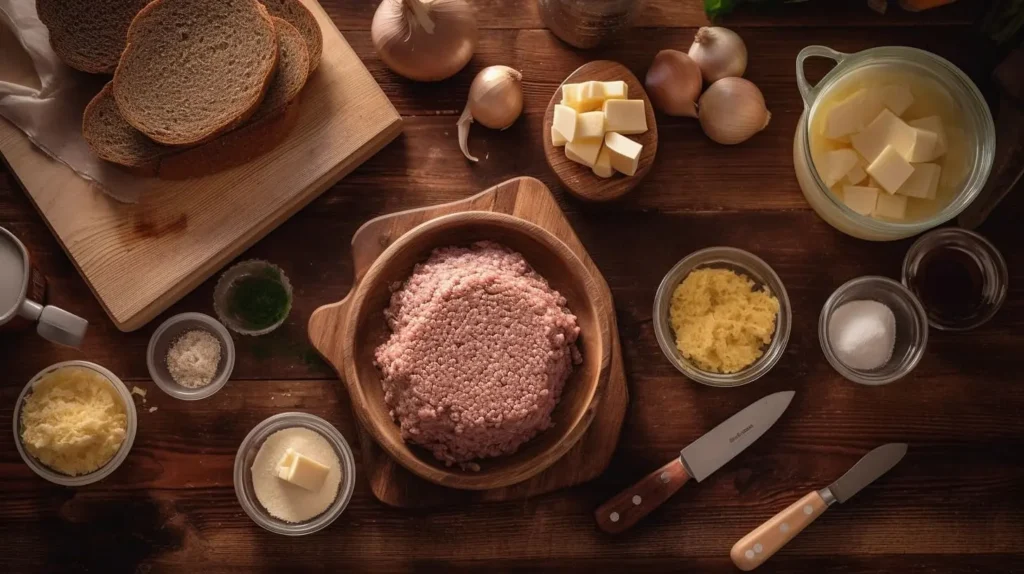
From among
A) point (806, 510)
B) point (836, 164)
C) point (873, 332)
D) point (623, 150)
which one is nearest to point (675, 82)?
point (623, 150)

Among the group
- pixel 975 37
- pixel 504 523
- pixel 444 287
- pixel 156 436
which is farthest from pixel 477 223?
pixel 975 37

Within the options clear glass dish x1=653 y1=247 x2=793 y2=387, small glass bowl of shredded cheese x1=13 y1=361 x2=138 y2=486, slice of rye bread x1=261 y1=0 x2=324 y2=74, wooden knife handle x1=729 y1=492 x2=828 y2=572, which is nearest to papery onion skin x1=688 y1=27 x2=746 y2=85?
clear glass dish x1=653 y1=247 x2=793 y2=387

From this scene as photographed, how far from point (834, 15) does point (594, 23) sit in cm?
59

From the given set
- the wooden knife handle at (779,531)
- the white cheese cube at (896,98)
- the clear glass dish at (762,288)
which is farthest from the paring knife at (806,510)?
the white cheese cube at (896,98)

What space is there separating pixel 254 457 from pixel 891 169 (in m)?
1.42

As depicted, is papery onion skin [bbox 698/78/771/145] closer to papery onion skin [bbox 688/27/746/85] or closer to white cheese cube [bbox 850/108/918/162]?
papery onion skin [bbox 688/27/746/85]

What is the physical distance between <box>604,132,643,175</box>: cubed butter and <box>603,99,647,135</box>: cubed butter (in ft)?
0.05

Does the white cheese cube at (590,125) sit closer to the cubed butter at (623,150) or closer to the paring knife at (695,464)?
the cubed butter at (623,150)

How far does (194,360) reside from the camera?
1.68 metres

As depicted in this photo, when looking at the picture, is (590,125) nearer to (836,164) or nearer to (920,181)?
(836,164)

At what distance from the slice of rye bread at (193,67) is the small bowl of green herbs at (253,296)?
0.94ft

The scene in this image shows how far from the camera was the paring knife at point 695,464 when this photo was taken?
5.50ft

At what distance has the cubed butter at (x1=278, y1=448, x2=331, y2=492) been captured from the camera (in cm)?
158

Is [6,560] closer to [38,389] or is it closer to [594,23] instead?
[38,389]
